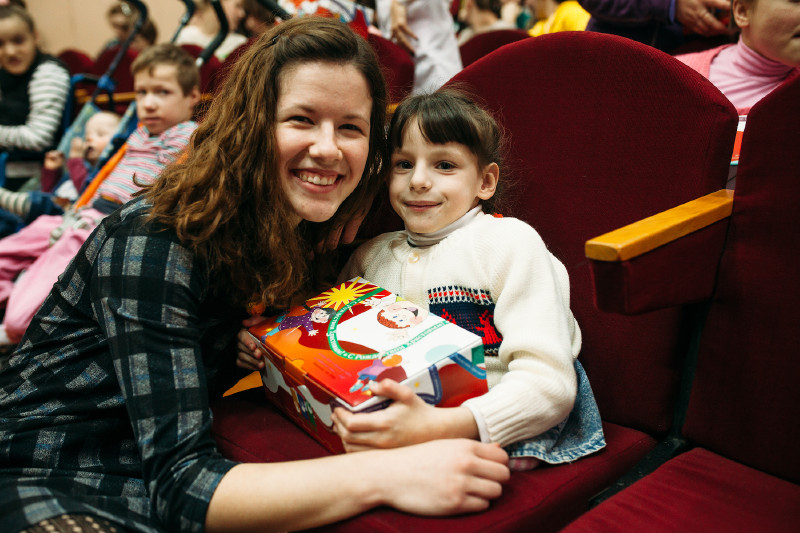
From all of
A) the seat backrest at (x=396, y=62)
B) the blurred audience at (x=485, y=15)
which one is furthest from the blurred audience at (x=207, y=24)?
the seat backrest at (x=396, y=62)

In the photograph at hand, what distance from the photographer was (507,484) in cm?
84

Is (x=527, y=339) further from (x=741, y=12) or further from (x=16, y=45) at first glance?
(x=16, y=45)

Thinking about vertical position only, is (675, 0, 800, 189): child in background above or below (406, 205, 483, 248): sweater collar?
above

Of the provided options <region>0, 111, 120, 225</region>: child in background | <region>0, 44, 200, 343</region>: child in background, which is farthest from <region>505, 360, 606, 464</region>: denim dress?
<region>0, 111, 120, 225</region>: child in background

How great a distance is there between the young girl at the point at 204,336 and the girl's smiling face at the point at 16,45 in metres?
2.80

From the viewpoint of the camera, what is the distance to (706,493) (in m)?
0.82

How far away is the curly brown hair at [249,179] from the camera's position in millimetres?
916

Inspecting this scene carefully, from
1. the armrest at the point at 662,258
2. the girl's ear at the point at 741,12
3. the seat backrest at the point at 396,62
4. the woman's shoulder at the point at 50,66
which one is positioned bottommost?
the armrest at the point at 662,258

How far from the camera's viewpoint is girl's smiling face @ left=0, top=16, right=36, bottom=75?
3.10 meters

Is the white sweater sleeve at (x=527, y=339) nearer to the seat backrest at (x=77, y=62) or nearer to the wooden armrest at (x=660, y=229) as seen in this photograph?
the wooden armrest at (x=660, y=229)

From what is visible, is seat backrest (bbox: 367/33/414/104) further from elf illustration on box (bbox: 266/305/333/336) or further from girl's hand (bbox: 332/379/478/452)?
girl's hand (bbox: 332/379/478/452)

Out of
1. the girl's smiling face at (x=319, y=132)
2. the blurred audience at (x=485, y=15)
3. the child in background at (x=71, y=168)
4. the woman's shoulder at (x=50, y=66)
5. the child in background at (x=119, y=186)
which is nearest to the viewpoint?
the girl's smiling face at (x=319, y=132)

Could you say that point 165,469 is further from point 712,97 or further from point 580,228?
point 712,97

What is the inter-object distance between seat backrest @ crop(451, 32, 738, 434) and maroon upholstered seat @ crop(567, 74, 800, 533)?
66 millimetres
